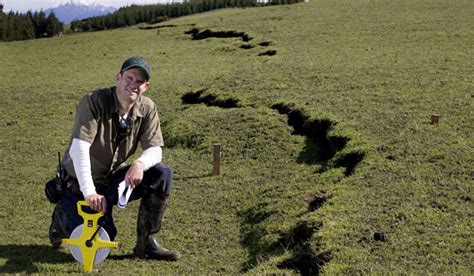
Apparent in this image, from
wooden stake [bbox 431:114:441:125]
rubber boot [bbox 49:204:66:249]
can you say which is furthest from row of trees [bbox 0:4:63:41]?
rubber boot [bbox 49:204:66:249]

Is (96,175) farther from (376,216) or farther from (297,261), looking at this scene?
(376,216)

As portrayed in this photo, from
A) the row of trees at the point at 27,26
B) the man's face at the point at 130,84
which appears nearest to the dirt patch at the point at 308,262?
the man's face at the point at 130,84

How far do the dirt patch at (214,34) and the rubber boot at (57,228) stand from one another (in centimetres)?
2374

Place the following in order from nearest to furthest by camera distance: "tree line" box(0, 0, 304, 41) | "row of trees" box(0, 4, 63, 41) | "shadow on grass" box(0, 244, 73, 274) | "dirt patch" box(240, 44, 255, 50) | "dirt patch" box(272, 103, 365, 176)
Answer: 1. "shadow on grass" box(0, 244, 73, 274)
2. "dirt patch" box(272, 103, 365, 176)
3. "dirt patch" box(240, 44, 255, 50)
4. "row of trees" box(0, 4, 63, 41)
5. "tree line" box(0, 0, 304, 41)

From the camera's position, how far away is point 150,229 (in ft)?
20.3

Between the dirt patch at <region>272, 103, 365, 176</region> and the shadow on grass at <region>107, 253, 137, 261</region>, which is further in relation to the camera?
the dirt patch at <region>272, 103, 365, 176</region>

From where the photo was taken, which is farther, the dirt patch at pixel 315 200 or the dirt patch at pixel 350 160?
the dirt patch at pixel 350 160

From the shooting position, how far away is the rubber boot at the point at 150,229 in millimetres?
6094

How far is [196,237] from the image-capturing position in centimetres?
708

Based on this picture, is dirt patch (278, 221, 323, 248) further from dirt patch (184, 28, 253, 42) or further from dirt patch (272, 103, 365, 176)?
dirt patch (184, 28, 253, 42)

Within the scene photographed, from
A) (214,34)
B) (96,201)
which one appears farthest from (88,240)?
(214,34)

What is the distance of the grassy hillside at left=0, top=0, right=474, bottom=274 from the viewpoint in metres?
5.97

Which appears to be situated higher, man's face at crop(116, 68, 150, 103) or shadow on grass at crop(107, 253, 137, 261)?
man's face at crop(116, 68, 150, 103)

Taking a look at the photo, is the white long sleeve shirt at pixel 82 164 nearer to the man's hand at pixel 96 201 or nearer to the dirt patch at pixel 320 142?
the man's hand at pixel 96 201
